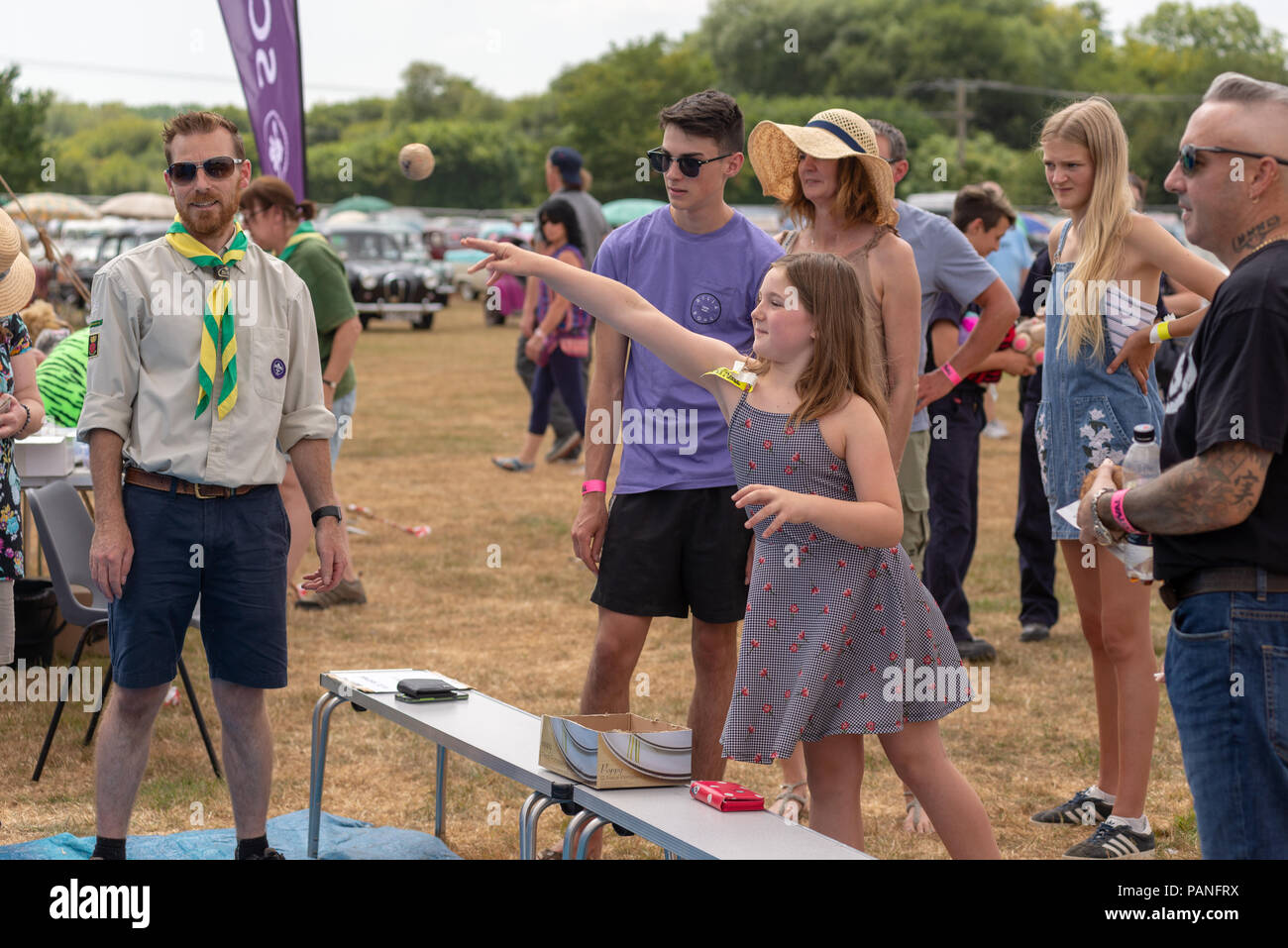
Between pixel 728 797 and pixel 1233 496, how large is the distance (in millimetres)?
1420

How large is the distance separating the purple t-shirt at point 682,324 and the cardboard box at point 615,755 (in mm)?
773

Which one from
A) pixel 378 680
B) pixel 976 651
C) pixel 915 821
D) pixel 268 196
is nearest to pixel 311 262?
pixel 268 196

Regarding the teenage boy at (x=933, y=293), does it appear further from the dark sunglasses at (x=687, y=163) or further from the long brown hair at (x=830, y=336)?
the long brown hair at (x=830, y=336)

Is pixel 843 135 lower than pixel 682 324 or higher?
higher

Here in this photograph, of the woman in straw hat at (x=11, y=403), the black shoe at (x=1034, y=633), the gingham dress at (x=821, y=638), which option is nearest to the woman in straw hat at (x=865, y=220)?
the gingham dress at (x=821, y=638)

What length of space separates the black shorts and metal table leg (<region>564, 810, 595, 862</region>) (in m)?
0.72

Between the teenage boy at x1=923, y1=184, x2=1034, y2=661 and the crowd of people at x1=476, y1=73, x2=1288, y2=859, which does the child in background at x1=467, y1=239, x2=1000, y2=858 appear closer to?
the crowd of people at x1=476, y1=73, x2=1288, y2=859

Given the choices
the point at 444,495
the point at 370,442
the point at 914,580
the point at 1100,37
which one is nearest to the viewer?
the point at 914,580

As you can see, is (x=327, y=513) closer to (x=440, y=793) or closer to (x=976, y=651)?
(x=440, y=793)

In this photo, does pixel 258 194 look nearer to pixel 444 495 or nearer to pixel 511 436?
pixel 444 495

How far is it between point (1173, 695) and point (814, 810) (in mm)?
1047

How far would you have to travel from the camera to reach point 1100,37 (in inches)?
3536

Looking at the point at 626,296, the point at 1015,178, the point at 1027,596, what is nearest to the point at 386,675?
the point at 626,296

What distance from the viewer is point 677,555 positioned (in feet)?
13.2
